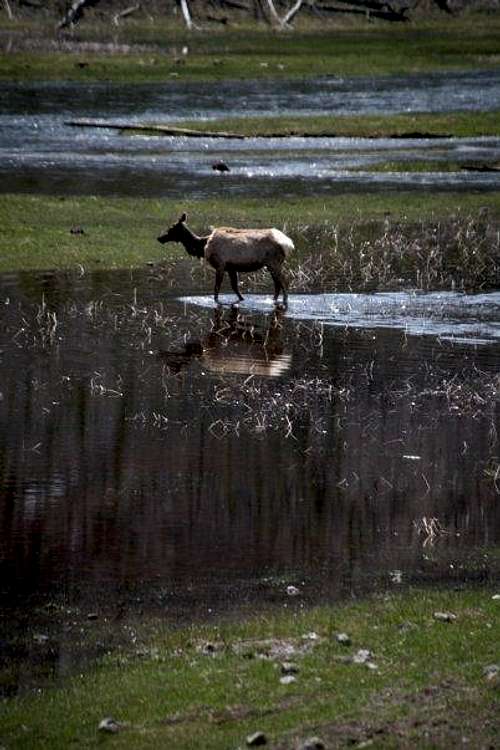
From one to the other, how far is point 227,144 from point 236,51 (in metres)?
A: 16.9

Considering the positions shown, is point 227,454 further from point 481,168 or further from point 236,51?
point 236,51

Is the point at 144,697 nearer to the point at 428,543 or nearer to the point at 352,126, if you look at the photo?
the point at 428,543

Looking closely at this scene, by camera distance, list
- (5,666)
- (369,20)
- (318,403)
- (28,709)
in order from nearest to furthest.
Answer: (28,709) → (5,666) → (318,403) → (369,20)

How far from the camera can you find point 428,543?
1169 cm

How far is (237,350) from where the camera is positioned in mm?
18094

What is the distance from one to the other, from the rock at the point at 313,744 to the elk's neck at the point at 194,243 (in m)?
14.0

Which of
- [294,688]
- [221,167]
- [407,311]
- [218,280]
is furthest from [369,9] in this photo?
[294,688]

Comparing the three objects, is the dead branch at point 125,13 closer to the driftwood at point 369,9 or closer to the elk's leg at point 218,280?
the driftwood at point 369,9

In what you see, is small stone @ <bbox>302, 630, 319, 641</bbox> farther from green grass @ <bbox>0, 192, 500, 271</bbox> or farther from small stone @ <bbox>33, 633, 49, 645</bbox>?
green grass @ <bbox>0, 192, 500, 271</bbox>

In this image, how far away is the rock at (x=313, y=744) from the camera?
7.87 metres

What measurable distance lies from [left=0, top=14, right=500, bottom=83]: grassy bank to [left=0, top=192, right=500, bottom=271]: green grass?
1953cm

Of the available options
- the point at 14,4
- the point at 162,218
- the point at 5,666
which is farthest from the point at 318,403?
the point at 14,4

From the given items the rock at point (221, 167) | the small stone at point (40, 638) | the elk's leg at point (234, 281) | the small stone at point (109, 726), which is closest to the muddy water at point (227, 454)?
→ the small stone at point (40, 638)

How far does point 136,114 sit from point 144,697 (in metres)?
34.0
